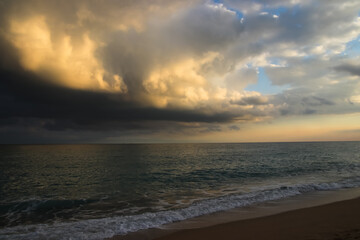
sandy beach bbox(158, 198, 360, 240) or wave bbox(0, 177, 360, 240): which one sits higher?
sandy beach bbox(158, 198, 360, 240)

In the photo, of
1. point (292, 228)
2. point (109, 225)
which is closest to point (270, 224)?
point (292, 228)

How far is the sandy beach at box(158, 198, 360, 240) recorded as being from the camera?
787 cm

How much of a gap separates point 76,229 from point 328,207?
13.8 meters

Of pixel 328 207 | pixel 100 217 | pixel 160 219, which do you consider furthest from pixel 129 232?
pixel 328 207

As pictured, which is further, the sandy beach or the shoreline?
the shoreline

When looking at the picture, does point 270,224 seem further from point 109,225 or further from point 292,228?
point 109,225

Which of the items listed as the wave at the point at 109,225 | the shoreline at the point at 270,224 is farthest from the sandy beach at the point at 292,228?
the wave at the point at 109,225

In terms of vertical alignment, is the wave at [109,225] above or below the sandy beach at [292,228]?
below

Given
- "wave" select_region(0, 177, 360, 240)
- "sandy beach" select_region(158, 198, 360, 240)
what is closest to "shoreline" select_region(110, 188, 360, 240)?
"sandy beach" select_region(158, 198, 360, 240)

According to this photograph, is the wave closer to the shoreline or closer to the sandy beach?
the shoreline

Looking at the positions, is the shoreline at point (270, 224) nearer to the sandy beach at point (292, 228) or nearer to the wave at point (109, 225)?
the sandy beach at point (292, 228)

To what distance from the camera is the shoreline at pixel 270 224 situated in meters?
8.19

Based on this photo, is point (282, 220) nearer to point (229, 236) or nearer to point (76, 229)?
point (229, 236)

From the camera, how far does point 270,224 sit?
30.7ft
